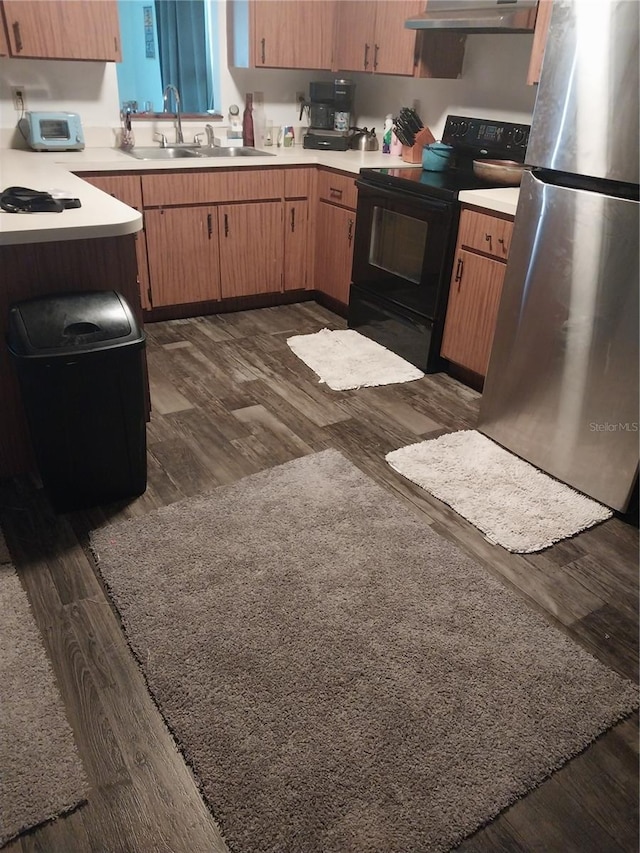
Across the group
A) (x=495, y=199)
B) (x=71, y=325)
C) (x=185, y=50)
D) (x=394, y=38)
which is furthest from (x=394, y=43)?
(x=71, y=325)

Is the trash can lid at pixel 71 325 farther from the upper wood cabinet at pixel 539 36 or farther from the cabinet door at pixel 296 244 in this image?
the cabinet door at pixel 296 244

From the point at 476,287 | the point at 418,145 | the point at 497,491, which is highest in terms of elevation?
the point at 418,145

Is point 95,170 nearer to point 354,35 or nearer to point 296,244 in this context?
point 296,244

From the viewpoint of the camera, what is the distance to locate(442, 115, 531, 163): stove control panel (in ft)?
10.6

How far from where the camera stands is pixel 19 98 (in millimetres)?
3449

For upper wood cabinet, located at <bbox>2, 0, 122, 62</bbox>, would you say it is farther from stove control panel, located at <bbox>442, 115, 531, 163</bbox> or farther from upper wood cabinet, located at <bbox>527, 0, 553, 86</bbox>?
upper wood cabinet, located at <bbox>527, 0, 553, 86</bbox>

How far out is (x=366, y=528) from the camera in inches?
84.0

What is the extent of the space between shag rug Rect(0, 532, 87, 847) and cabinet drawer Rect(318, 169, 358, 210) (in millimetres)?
2789

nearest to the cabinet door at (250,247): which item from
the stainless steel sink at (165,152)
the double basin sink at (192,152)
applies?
the double basin sink at (192,152)

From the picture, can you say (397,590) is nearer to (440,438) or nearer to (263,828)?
(263,828)

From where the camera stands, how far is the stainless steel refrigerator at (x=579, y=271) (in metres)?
1.95

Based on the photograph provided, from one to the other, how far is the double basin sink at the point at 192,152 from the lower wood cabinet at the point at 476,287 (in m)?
1.55

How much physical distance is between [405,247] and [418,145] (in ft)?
2.60

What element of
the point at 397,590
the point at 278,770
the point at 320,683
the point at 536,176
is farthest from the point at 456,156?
the point at 278,770
